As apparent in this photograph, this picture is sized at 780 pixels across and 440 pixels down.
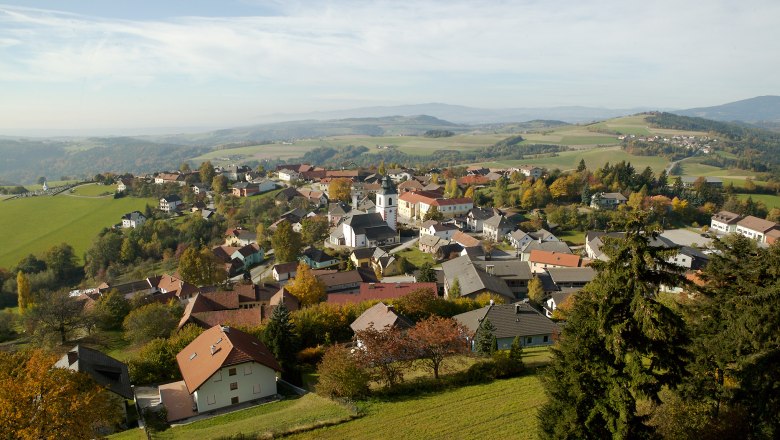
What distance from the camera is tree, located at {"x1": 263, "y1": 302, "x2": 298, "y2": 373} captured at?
2492 centimetres

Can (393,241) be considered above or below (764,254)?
below

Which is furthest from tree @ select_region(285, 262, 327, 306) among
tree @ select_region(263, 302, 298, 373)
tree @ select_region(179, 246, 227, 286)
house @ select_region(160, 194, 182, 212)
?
house @ select_region(160, 194, 182, 212)

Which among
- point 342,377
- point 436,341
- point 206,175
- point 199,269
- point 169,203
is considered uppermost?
point 206,175

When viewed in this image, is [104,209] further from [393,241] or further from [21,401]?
[21,401]

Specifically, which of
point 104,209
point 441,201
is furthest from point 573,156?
point 104,209

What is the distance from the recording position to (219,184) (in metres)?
98.7

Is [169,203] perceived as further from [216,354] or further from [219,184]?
[216,354]

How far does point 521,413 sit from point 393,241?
50.7m

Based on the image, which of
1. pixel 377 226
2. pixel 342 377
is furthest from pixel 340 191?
pixel 342 377

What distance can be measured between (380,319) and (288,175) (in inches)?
3559

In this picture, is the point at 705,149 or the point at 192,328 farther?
the point at 705,149

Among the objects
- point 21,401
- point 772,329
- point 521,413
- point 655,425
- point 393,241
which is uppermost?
point 772,329

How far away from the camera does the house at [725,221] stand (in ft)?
233

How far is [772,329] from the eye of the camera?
43.7 ft
